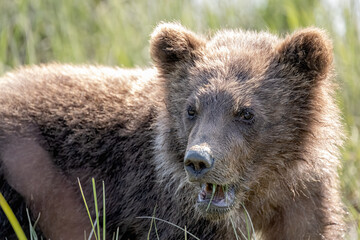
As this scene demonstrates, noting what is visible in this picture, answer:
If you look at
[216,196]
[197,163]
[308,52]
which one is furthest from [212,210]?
[308,52]

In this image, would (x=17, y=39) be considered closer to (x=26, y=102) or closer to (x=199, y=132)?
(x=26, y=102)

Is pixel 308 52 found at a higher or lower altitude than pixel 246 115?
higher

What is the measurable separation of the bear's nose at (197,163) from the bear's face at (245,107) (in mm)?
70

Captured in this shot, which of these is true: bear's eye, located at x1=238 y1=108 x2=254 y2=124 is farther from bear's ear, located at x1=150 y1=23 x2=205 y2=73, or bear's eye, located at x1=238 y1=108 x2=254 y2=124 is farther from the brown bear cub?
bear's ear, located at x1=150 y1=23 x2=205 y2=73

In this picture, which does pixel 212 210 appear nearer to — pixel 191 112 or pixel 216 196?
pixel 216 196

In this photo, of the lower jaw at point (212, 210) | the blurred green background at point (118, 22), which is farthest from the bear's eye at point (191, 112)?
the blurred green background at point (118, 22)

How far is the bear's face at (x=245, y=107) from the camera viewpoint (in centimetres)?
497

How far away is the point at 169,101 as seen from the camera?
219 inches

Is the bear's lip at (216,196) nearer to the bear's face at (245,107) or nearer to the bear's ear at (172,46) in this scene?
the bear's face at (245,107)

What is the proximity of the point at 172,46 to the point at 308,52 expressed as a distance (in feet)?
3.58

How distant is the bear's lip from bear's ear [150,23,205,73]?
1.12 meters

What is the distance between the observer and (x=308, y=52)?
5238 mm

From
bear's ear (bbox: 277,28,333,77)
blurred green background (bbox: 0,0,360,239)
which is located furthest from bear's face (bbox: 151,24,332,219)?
blurred green background (bbox: 0,0,360,239)

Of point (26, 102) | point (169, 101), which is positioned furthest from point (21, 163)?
point (169, 101)
